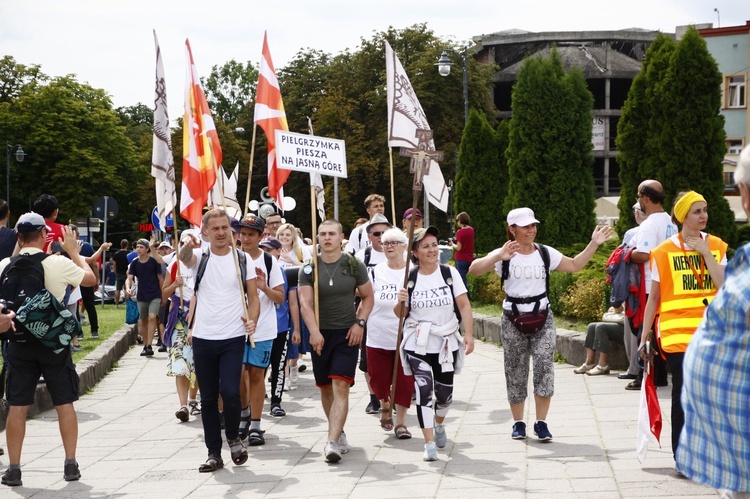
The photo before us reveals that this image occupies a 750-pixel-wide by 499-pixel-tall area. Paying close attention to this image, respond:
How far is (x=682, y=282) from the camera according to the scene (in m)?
6.84

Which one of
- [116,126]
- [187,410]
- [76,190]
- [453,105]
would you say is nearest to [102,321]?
[187,410]

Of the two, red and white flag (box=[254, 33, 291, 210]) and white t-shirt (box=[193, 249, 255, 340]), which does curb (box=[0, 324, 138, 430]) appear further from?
red and white flag (box=[254, 33, 291, 210])

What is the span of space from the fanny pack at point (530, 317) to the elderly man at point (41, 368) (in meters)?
3.22

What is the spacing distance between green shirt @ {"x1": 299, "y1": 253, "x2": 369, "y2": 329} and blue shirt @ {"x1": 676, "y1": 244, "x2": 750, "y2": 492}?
15.9 ft

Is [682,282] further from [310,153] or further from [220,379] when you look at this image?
[310,153]

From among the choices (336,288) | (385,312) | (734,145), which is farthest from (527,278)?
(734,145)

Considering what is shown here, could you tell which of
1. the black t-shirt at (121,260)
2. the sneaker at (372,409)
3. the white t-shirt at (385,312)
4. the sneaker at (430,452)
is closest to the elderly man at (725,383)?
the sneaker at (430,452)

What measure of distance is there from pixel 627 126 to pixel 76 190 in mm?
52527

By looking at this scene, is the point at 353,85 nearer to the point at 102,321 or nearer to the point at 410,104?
the point at 102,321

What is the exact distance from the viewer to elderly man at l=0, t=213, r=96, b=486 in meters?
7.64

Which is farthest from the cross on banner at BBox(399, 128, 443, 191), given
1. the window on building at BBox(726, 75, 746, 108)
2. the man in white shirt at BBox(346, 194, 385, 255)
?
the window on building at BBox(726, 75, 746, 108)

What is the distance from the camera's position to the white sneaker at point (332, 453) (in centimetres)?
805

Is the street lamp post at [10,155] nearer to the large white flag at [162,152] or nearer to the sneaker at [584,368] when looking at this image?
the large white flag at [162,152]

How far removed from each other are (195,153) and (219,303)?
3.11m
